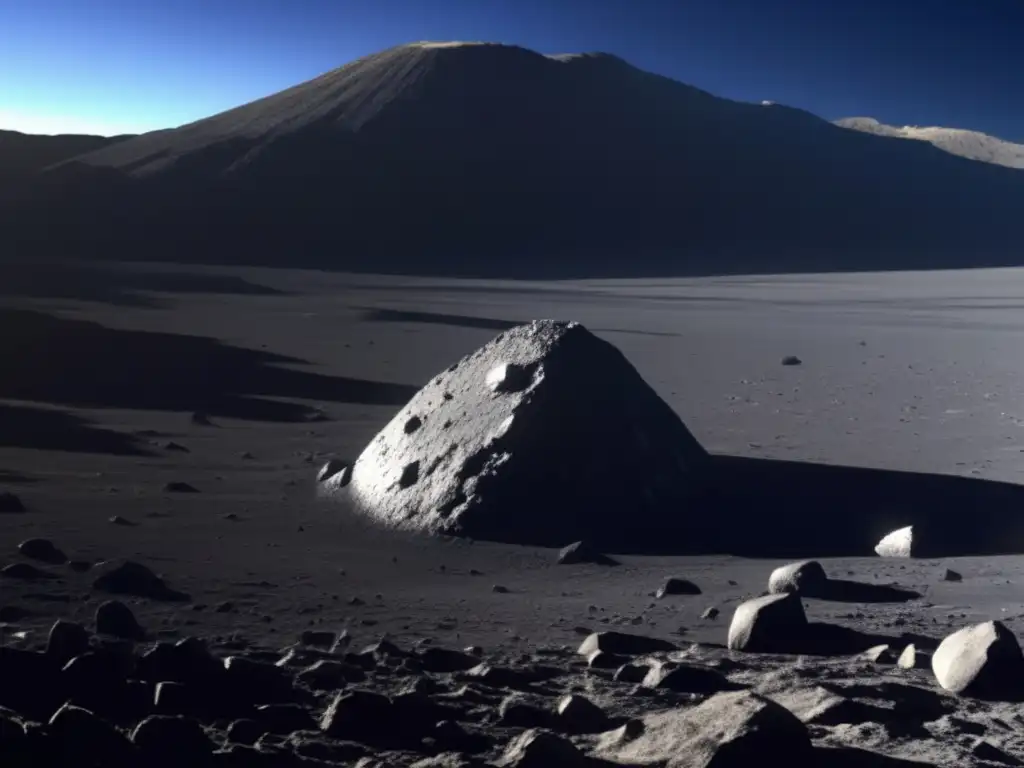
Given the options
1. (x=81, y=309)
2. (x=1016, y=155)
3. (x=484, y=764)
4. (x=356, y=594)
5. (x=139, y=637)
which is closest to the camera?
(x=484, y=764)

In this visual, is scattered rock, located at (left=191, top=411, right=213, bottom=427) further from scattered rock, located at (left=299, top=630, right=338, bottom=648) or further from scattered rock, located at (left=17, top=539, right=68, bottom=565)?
scattered rock, located at (left=299, top=630, right=338, bottom=648)

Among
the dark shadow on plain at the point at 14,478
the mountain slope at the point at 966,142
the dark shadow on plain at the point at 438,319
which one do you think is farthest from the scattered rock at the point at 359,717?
the mountain slope at the point at 966,142

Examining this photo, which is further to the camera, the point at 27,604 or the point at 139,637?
the point at 27,604

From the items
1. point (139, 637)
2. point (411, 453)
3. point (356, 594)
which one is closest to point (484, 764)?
point (139, 637)

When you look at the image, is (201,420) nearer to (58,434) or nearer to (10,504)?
(58,434)

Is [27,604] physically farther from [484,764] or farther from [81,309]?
[81,309]

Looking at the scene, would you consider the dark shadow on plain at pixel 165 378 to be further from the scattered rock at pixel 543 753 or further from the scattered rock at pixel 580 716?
the scattered rock at pixel 543 753

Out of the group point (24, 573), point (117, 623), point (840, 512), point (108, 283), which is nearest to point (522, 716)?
point (117, 623)
